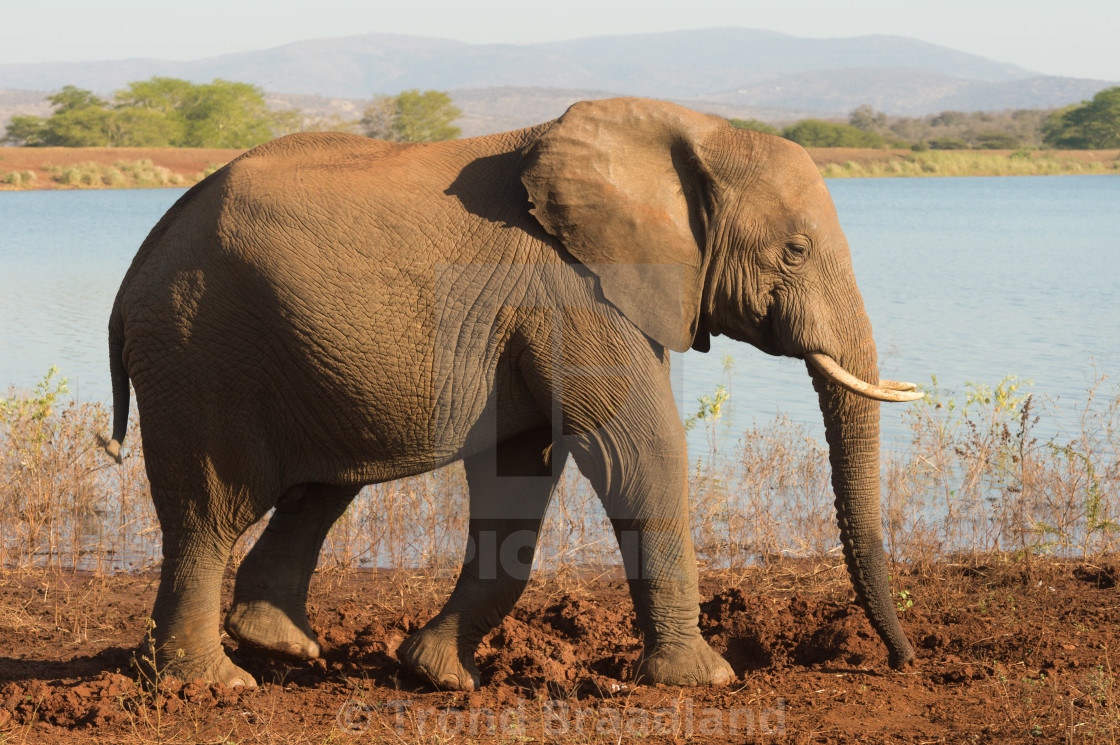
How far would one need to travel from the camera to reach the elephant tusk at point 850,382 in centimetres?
461

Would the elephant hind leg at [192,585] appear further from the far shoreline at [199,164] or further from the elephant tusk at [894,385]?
the far shoreline at [199,164]

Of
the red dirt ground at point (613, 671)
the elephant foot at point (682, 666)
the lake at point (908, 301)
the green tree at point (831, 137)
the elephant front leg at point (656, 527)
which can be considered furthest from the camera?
the green tree at point (831, 137)

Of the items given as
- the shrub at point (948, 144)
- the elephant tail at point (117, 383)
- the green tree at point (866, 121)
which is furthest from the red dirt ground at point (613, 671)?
the green tree at point (866, 121)

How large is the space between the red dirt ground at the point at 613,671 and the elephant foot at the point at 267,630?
134mm

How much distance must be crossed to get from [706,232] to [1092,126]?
100697 mm

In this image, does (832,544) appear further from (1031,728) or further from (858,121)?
(858,121)

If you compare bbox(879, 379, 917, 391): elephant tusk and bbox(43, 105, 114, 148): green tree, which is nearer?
bbox(879, 379, 917, 391): elephant tusk

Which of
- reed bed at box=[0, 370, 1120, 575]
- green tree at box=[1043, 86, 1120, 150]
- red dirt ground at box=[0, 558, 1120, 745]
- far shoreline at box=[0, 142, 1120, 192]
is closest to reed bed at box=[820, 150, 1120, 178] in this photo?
far shoreline at box=[0, 142, 1120, 192]

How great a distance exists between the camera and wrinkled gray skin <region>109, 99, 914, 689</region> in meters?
4.54

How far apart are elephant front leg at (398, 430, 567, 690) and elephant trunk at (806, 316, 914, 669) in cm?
128

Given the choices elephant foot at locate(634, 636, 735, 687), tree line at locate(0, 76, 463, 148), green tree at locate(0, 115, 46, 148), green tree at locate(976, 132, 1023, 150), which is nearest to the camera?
elephant foot at locate(634, 636, 735, 687)

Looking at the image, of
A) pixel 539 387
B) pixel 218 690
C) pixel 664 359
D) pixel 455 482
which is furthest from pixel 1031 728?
pixel 455 482

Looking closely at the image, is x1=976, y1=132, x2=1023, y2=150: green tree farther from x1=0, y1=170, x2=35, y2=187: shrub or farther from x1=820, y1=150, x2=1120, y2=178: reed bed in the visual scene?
x1=0, y1=170, x2=35, y2=187: shrub

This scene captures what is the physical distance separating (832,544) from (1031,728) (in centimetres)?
368
